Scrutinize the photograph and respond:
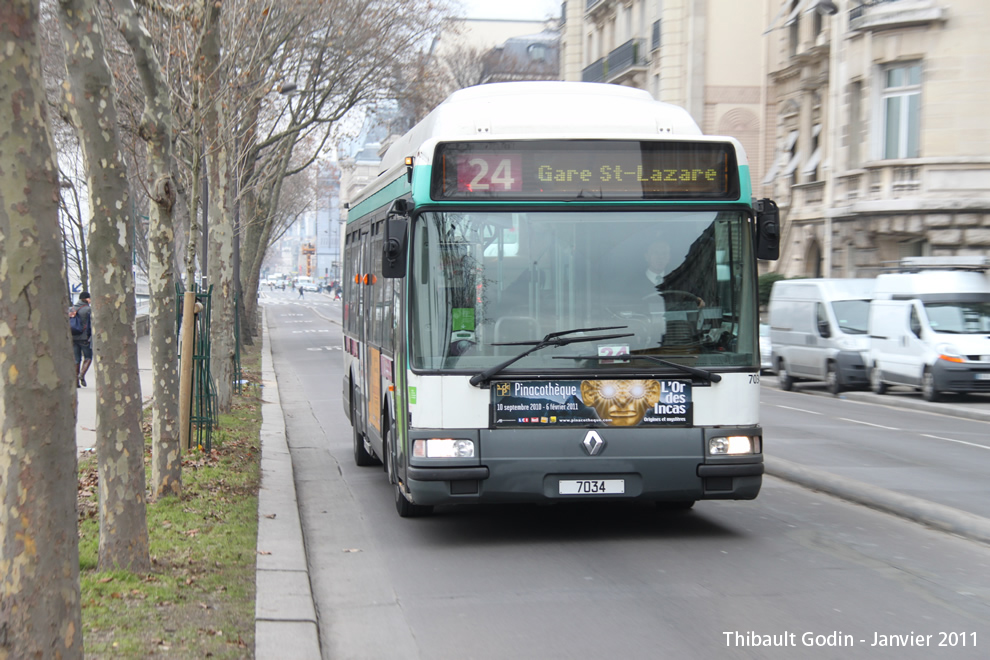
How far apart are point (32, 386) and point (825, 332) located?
22.2 metres

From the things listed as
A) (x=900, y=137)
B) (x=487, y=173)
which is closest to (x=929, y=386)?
(x=900, y=137)

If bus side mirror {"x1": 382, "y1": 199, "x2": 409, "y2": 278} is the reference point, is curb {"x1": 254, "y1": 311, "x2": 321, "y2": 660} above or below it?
below

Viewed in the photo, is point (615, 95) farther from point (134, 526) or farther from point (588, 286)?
point (134, 526)

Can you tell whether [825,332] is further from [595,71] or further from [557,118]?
[595,71]

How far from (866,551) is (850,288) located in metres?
18.4

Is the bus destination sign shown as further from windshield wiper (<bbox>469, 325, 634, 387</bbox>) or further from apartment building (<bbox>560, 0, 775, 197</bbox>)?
apartment building (<bbox>560, 0, 775, 197</bbox>)

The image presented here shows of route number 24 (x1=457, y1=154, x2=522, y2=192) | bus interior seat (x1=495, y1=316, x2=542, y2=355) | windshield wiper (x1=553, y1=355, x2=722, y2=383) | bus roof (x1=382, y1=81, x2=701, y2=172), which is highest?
bus roof (x1=382, y1=81, x2=701, y2=172)

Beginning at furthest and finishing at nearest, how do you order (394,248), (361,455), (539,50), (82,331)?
(539,50) < (82,331) < (361,455) < (394,248)

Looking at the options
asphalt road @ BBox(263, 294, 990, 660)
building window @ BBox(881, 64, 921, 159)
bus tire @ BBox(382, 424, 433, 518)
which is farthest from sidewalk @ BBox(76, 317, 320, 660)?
building window @ BBox(881, 64, 921, 159)

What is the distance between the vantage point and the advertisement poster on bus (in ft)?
25.3

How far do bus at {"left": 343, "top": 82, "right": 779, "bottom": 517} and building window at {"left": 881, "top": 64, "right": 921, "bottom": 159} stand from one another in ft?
76.1

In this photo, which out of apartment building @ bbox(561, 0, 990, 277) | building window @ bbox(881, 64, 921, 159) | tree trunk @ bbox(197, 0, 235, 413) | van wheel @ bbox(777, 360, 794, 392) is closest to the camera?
tree trunk @ bbox(197, 0, 235, 413)

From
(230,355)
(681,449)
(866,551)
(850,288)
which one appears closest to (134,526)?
(681,449)

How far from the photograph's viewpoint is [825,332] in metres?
24.5
